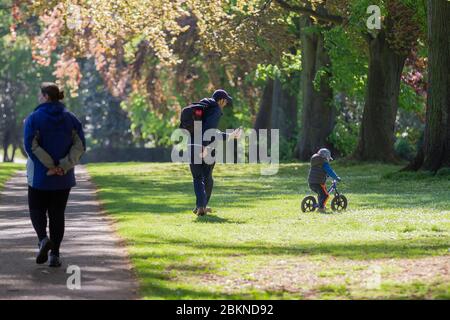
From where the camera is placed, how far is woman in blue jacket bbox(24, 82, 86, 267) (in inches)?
537

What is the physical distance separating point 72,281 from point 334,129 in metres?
37.8

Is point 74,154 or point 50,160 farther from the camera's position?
point 74,154

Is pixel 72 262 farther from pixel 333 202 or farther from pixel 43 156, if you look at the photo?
pixel 333 202

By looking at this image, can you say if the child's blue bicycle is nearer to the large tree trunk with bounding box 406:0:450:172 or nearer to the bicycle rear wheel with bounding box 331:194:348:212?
the bicycle rear wheel with bounding box 331:194:348:212

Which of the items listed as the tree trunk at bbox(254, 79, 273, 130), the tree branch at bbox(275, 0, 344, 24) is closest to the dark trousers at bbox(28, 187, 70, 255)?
the tree branch at bbox(275, 0, 344, 24)

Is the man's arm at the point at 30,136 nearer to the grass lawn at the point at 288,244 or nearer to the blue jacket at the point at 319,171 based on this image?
the grass lawn at the point at 288,244

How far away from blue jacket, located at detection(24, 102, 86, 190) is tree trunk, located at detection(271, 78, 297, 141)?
40797 millimetres

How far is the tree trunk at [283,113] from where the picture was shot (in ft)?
180

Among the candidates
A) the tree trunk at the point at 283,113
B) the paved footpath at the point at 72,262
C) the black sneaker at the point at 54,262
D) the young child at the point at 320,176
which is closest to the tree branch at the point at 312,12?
the tree trunk at the point at 283,113

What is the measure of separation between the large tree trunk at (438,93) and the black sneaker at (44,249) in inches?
728

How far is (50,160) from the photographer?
536 inches

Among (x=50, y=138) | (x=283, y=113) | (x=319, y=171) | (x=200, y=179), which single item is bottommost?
(x=200, y=179)

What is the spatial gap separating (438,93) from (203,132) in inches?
508

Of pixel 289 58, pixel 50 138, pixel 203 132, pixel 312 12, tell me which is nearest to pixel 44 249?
pixel 50 138
